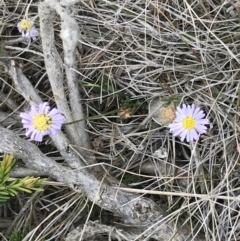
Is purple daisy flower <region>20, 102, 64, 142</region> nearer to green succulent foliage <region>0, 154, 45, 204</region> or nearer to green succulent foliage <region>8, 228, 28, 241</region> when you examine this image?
green succulent foliage <region>0, 154, 45, 204</region>

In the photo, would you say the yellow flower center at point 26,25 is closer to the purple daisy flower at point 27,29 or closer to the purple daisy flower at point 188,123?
the purple daisy flower at point 27,29

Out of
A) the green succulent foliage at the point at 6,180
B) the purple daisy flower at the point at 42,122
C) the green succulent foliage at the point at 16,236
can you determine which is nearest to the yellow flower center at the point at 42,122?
the purple daisy flower at the point at 42,122

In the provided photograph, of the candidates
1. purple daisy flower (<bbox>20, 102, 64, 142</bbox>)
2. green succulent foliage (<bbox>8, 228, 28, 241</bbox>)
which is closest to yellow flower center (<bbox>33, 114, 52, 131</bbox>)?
purple daisy flower (<bbox>20, 102, 64, 142</bbox>)

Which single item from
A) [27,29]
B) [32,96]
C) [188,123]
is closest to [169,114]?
[188,123]

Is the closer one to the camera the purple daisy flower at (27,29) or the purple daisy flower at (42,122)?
the purple daisy flower at (42,122)

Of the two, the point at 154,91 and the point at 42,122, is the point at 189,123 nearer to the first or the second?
the point at 154,91

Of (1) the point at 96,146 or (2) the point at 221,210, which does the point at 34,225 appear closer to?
(1) the point at 96,146

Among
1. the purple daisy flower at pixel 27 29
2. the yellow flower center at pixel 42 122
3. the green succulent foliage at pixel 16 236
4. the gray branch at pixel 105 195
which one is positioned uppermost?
the purple daisy flower at pixel 27 29
